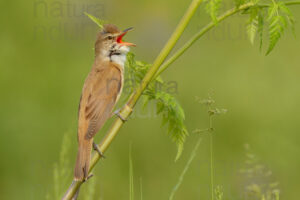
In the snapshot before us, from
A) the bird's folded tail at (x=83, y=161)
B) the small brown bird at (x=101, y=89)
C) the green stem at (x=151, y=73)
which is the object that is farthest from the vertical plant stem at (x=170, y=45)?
the small brown bird at (x=101, y=89)

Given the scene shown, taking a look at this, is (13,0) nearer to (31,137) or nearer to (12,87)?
(12,87)

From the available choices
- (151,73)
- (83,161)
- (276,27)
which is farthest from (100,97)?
(276,27)

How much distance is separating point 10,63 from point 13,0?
170 centimetres

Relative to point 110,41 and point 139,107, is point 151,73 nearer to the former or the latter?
point 110,41

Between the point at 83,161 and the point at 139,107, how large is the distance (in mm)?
2670

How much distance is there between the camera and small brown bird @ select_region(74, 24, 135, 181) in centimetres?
405

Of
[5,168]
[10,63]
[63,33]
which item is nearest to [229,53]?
[63,33]

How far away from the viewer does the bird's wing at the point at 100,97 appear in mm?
4203

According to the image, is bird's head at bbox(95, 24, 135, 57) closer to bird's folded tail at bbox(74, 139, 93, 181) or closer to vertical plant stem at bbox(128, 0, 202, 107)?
bird's folded tail at bbox(74, 139, 93, 181)

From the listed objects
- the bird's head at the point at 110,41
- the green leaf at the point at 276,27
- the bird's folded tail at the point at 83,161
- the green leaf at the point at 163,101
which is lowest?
the bird's folded tail at the point at 83,161

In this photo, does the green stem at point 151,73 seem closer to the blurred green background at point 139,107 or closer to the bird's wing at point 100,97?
the bird's wing at point 100,97

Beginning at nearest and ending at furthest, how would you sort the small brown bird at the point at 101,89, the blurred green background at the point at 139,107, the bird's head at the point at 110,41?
1. the small brown bird at the point at 101,89
2. the bird's head at the point at 110,41
3. the blurred green background at the point at 139,107

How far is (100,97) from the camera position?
4.41m

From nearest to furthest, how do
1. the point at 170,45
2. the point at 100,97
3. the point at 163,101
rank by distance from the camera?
the point at 170,45 < the point at 163,101 < the point at 100,97
